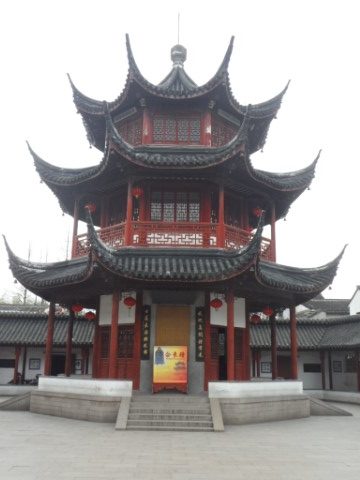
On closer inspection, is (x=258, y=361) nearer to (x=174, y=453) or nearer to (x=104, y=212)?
(x=104, y=212)

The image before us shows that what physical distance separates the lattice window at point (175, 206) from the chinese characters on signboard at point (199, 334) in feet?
10.5

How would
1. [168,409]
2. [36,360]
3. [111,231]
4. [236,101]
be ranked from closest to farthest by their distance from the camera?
[168,409]
[111,231]
[236,101]
[36,360]

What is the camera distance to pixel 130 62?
660 inches

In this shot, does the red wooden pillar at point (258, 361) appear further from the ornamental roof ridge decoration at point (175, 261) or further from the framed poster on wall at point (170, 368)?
the ornamental roof ridge decoration at point (175, 261)

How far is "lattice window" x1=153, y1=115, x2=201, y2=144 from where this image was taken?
17953 mm

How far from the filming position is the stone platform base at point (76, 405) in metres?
14.0

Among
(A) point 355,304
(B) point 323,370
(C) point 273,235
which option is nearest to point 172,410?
(C) point 273,235

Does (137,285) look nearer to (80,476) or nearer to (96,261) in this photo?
(96,261)

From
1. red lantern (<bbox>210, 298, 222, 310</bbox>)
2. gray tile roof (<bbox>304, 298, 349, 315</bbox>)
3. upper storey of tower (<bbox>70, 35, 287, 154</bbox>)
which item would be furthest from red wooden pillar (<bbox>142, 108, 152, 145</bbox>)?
gray tile roof (<bbox>304, 298, 349, 315</bbox>)

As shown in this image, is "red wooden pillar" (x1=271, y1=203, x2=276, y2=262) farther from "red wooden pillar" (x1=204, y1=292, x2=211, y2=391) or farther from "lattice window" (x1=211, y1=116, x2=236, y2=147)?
"red wooden pillar" (x1=204, y1=292, x2=211, y2=391)

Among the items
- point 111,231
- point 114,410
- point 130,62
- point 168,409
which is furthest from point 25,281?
point 130,62

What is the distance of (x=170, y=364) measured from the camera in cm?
1487

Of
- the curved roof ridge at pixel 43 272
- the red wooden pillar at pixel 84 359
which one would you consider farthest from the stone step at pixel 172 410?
the red wooden pillar at pixel 84 359

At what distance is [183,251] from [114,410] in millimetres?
5219
